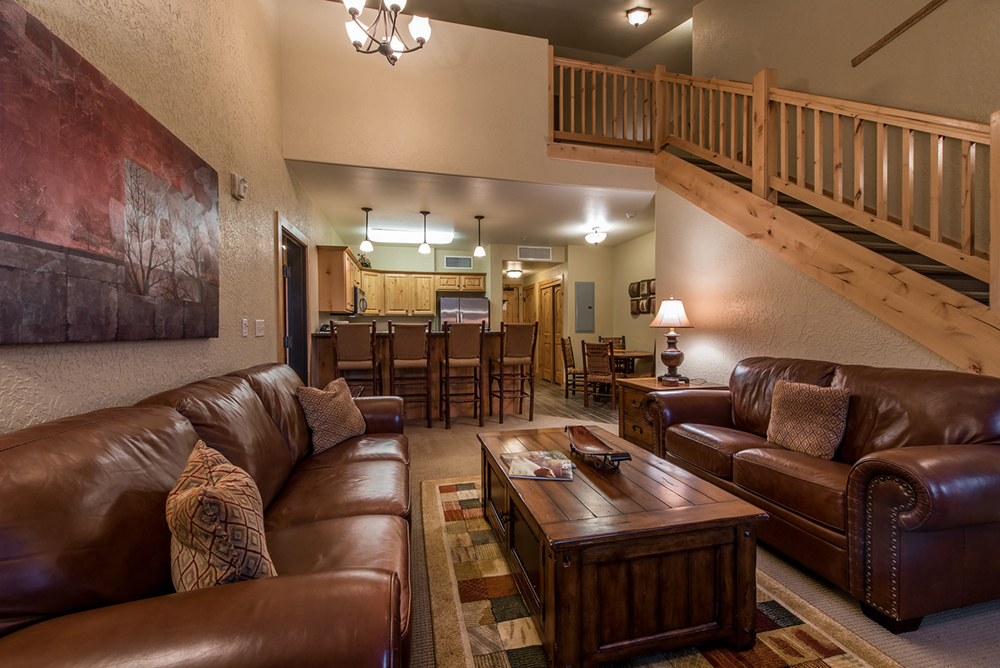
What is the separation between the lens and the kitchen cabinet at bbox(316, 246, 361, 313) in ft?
16.9

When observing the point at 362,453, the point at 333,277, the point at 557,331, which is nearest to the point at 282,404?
the point at 362,453

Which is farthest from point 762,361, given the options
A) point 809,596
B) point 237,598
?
point 237,598

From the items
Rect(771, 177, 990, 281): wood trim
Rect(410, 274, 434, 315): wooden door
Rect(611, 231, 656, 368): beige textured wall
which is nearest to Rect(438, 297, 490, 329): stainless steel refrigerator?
Rect(410, 274, 434, 315): wooden door

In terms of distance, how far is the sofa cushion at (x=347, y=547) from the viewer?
3.82 feet

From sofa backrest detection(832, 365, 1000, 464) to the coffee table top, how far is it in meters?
1.03

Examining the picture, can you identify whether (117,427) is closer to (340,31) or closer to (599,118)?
(340,31)

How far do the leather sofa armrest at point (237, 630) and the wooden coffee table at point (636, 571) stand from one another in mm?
649

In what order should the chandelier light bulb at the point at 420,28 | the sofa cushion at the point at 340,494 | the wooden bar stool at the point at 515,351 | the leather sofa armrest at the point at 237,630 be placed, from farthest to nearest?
the wooden bar stool at the point at 515,351 → the chandelier light bulb at the point at 420,28 → the sofa cushion at the point at 340,494 → the leather sofa armrest at the point at 237,630

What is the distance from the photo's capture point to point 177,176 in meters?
1.81

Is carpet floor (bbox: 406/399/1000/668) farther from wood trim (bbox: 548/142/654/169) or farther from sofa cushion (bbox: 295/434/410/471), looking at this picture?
wood trim (bbox: 548/142/654/169)

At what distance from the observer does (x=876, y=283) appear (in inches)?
96.0

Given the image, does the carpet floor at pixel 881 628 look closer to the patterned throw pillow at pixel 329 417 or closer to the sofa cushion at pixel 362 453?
the sofa cushion at pixel 362 453

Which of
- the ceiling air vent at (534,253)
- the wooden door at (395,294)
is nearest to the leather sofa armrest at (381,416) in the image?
the ceiling air vent at (534,253)

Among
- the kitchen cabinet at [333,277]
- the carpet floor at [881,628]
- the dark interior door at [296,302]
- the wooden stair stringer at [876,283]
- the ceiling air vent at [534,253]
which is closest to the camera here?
the carpet floor at [881,628]
